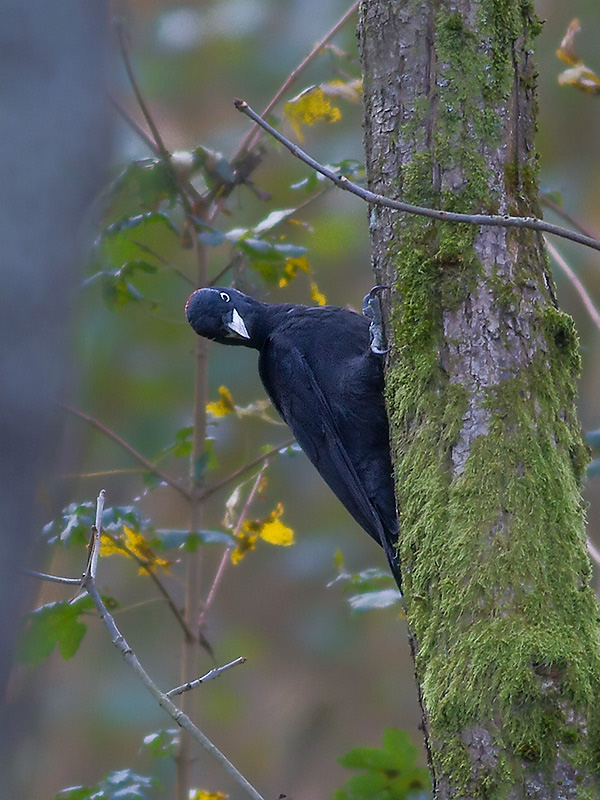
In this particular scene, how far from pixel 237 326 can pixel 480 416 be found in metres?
1.51

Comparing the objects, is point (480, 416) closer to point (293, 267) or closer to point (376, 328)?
point (376, 328)

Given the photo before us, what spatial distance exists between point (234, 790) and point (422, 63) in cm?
554

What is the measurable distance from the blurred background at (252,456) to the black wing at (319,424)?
2.89ft

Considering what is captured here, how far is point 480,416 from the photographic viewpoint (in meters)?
2.29

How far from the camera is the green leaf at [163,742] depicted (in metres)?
2.96

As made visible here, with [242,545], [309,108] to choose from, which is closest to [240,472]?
[242,545]

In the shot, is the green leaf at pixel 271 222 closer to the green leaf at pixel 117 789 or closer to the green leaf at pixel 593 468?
the green leaf at pixel 593 468

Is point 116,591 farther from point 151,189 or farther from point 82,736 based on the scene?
point 151,189

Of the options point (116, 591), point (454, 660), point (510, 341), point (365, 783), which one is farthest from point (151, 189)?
point (116, 591)

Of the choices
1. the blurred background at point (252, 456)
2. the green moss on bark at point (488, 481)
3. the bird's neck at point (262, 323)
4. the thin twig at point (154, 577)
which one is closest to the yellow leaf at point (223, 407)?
the bird's neck at point (262, 323)

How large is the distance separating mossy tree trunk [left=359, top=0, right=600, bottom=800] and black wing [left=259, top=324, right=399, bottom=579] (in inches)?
25.4

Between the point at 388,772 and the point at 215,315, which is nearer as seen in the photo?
the point at 388,772

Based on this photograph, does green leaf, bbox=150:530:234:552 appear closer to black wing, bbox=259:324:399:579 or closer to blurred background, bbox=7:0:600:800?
→ black wing, bbox=259:324:399:579

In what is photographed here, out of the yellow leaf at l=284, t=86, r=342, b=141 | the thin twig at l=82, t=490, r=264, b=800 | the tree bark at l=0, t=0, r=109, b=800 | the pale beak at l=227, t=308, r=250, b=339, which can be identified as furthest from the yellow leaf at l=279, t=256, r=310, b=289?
the tree bark at l=0, t=0, r=109, b=800
